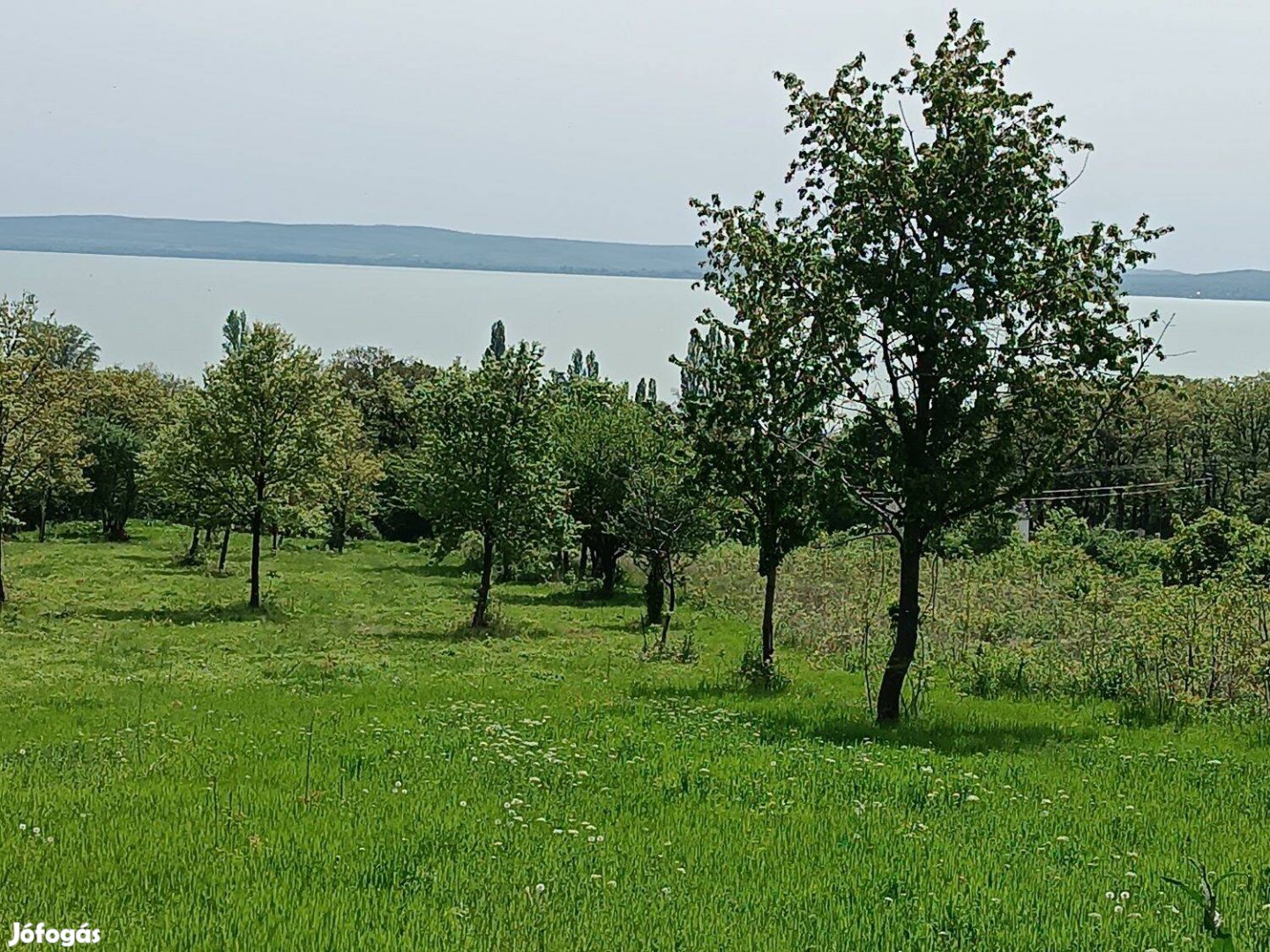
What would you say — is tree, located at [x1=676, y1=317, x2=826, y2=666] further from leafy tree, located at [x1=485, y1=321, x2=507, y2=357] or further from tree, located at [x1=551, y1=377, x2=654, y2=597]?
leafy tree, located at [x1=485, y1=321, x2=507, y2=357]

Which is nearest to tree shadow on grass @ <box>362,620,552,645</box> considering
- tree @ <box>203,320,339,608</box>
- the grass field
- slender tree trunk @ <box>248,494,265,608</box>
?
slender tree trunk @ <box>248,494,265,608</box>

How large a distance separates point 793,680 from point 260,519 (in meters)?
23.3

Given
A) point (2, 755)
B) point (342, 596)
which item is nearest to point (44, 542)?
point (342, 596)

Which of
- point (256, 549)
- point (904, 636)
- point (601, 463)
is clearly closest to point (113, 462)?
point (256, 549)

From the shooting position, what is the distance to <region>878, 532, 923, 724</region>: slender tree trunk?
15109mm

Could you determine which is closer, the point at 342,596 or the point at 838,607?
the point at 838,607

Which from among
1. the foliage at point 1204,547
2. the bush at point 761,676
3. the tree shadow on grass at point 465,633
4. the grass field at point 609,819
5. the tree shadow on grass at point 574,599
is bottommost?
the tree shadow on grass at point 465,633

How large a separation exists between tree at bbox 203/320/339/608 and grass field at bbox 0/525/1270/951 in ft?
56.6

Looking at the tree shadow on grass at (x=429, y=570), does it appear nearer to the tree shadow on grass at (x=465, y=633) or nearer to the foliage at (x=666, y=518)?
the tree shadow on grass at (x=465, y=633)

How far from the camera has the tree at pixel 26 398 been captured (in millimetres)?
34438

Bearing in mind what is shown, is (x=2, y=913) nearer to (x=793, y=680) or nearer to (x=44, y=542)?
(x=793, y=680)

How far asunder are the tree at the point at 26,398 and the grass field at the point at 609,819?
17048 millimetres

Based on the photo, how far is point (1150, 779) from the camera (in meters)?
11.1

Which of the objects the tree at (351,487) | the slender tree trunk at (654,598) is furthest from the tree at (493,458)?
the tree at (351,487)
